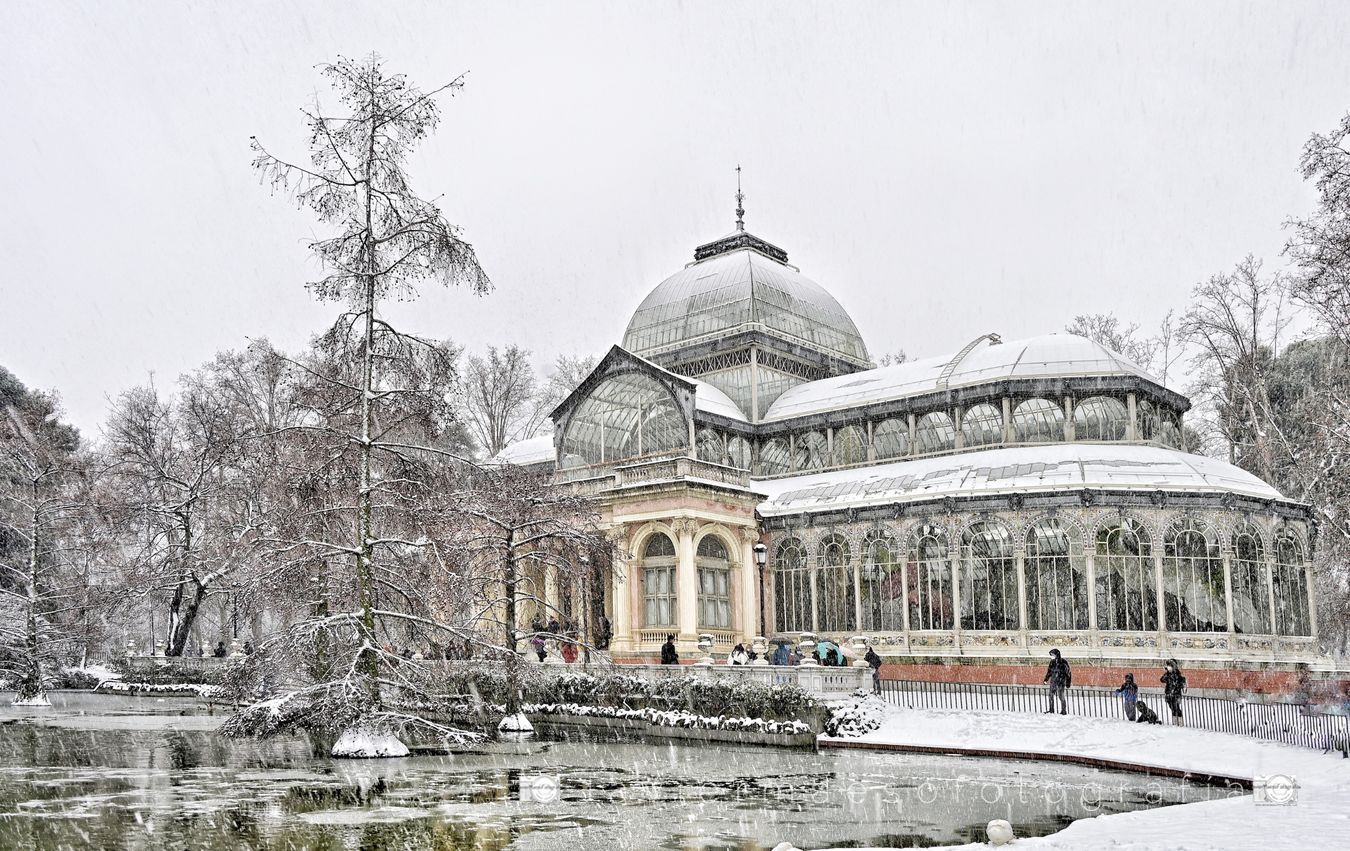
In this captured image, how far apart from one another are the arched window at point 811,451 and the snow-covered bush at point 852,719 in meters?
16.5

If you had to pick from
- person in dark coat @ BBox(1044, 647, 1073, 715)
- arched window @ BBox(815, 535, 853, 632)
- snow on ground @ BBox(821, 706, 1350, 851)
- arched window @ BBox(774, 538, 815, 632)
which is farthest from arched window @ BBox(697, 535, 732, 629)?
person in dark coat @ BBox(1044, 647, 1073, 715)

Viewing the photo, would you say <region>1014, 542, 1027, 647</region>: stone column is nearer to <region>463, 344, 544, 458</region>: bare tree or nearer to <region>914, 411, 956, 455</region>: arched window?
Result: <region>914, 411, 956, 455</region>: arched window

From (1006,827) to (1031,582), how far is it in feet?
68.8

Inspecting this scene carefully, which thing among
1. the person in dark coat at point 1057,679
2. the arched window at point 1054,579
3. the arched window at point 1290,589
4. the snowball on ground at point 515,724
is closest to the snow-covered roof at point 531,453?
the snowball on ground at point 515,724

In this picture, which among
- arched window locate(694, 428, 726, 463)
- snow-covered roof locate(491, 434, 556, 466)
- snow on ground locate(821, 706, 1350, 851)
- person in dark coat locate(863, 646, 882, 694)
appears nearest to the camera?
snow on ground locate(821, 706, 1350, 851)

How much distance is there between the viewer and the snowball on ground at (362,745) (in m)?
19.2

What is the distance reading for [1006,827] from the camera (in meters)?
10.5

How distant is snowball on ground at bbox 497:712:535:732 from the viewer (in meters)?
25.4

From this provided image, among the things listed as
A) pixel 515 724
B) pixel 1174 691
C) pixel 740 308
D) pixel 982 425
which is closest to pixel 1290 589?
pixel 982 425

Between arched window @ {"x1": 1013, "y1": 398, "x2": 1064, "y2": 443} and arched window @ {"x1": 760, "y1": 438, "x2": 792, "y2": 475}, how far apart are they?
876 cm

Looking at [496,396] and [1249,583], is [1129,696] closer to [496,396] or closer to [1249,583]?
[1249,583]

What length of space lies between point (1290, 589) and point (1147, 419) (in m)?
6.54

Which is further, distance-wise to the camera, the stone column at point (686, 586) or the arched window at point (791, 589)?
the arched window at point (791, 589)

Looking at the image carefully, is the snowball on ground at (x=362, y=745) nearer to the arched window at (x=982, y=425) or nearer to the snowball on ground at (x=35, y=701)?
the snowball on ground at (x=35, y=701)
